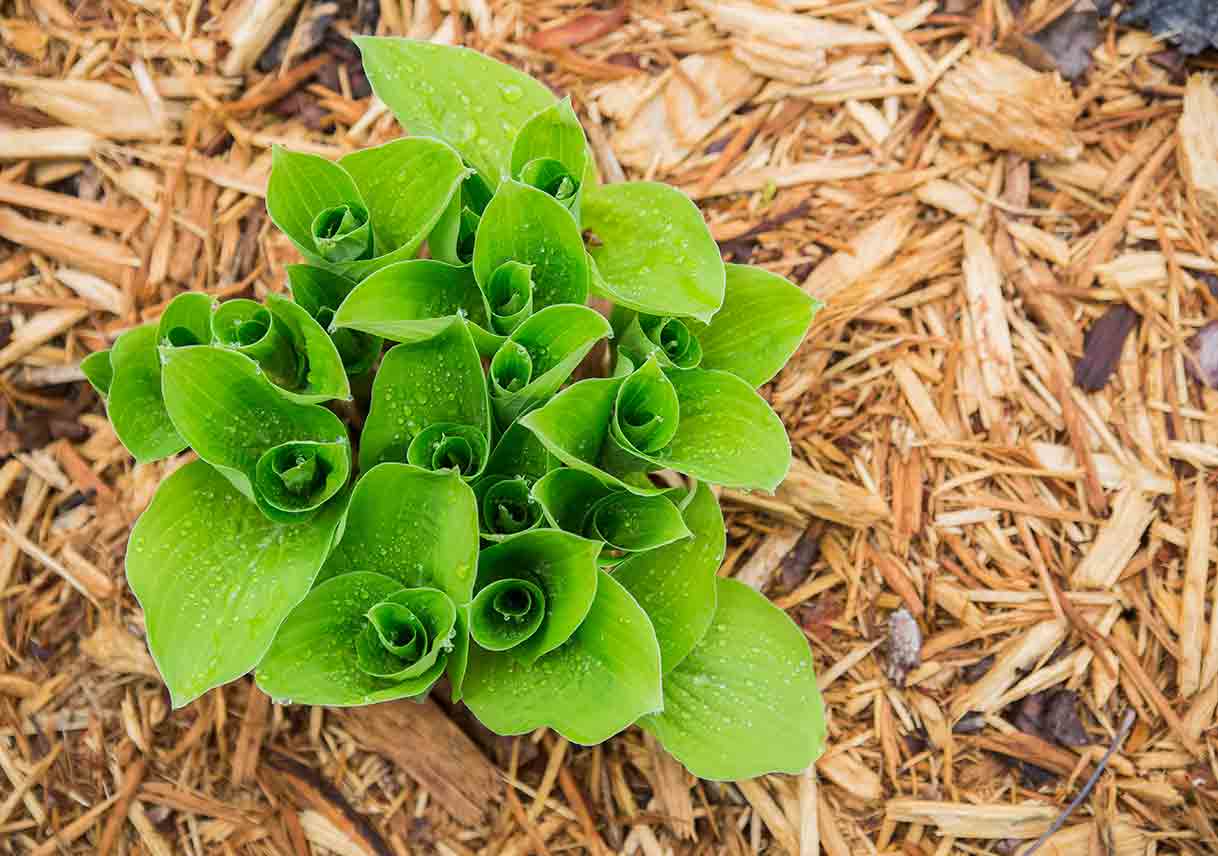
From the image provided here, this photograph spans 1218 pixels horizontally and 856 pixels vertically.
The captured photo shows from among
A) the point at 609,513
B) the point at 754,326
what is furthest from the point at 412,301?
the point at 754,326

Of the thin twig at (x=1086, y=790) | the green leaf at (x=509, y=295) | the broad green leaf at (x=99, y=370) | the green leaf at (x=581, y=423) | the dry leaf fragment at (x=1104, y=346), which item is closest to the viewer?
the green leaf at (x=581, y=423)

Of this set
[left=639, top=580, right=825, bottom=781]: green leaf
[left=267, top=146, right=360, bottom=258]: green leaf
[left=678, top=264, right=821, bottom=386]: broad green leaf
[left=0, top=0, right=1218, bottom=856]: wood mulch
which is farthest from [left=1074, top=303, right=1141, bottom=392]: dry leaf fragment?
[left=267, top=146, right=360, bottom=258]: green leaf

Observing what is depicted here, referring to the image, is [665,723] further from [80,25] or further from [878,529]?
[80,25]

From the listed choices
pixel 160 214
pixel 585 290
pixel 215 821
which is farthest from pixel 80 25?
pixel 215 821

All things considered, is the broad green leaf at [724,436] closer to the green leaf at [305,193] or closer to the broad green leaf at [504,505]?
the broad green leaf at [504,505]

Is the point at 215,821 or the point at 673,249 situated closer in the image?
the point at 673,249

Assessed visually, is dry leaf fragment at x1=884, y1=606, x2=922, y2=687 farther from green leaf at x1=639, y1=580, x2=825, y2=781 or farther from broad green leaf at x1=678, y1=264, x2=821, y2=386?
broad green leaf at x1=678, y1=264, x2=821, y2=386

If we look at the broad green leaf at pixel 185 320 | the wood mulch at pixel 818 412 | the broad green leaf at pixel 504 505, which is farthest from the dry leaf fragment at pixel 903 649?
the broad green leaf at pixel 185 320
